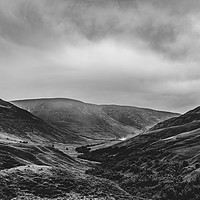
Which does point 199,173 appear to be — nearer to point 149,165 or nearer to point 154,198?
point 154,198

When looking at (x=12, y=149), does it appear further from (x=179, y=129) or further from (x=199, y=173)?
(x=179, y=129)

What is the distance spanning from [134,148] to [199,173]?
83.3 m

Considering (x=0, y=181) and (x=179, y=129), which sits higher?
(x=179, y=129)

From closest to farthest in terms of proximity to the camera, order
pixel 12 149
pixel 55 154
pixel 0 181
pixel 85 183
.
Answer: pixel 0 181
pixel 85 183
pixel 12 149
pixel 55 154

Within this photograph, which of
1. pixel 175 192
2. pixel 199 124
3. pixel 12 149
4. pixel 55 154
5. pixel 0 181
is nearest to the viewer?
pixel 0 181

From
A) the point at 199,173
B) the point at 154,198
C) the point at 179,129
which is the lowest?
the point at 154,198

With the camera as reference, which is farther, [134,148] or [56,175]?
[134,148]

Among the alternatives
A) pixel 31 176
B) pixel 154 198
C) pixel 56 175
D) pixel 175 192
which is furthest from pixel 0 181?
pixel 175 192

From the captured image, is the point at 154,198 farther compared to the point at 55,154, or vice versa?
the point at 55,154

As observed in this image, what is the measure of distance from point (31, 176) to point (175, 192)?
81.8 ft

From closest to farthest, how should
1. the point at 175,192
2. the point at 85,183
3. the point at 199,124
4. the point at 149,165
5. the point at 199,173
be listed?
the point at 175,192 < the point at 85,183 < the point at 199,173 < the point at 149,165 < the point at 199,124

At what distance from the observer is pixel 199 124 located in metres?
158

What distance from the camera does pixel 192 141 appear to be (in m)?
109

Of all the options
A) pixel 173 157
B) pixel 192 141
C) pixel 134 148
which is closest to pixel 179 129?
pixel 134 148
